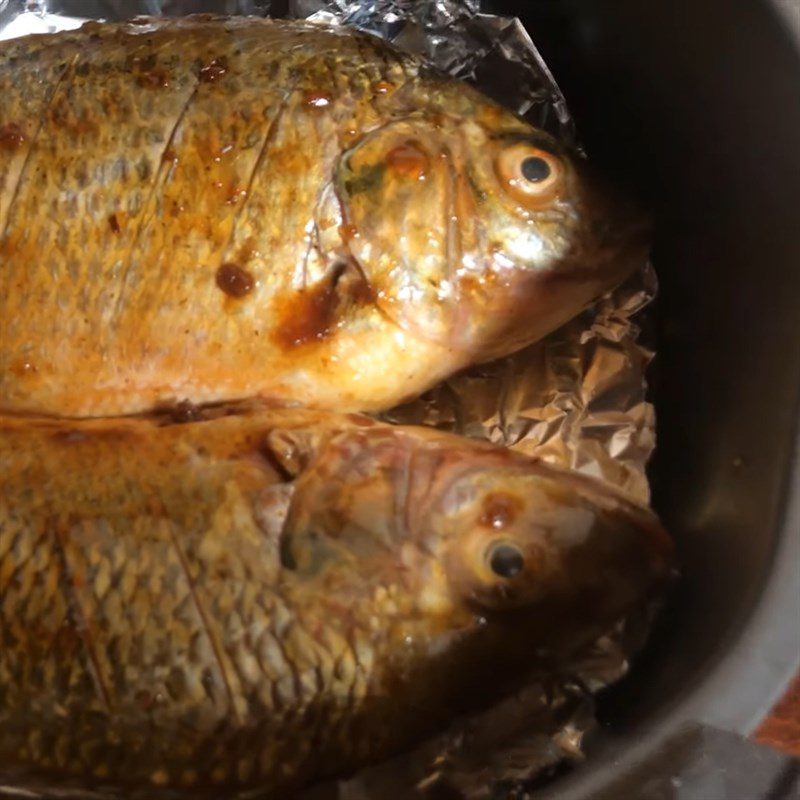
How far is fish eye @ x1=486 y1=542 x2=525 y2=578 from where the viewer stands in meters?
1.16

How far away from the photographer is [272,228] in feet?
4.49

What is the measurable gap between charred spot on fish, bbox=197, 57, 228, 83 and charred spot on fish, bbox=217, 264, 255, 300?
317 millimetres

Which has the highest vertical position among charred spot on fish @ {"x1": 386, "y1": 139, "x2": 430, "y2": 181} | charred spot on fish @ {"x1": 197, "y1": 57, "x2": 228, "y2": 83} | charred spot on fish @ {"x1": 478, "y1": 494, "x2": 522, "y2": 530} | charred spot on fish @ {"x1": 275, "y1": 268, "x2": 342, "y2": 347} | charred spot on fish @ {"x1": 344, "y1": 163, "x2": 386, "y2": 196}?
charred spot on fish @ {"x1": 197, "y1": 57, "x2": 228, "y2": 83}

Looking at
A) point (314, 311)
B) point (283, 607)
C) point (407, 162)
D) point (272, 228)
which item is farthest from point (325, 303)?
point (283, 607)

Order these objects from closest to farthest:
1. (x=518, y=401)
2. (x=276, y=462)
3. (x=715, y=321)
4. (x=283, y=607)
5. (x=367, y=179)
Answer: (x=283, y=607) < (x=276, y=462) < (x=367, y=179) < (x=715, y=321) < (x=518, y=401)

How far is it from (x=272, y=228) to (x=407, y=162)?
0.24 metres

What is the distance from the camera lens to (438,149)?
4.55ft

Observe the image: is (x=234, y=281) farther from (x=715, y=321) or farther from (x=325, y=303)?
(x=715, y=321)

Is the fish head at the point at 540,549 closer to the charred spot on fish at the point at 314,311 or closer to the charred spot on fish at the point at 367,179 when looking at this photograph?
the charred spot on fish at the point at 314,311

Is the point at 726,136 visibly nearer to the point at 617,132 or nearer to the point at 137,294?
the point at 617,132

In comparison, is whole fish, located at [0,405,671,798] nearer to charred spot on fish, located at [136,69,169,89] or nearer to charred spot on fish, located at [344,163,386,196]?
charred spot on fish, located at [344,163,386,196]

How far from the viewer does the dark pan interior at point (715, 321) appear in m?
1.13

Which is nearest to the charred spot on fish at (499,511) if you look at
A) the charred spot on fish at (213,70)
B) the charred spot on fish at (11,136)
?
the charred spot on fish at (213,70)

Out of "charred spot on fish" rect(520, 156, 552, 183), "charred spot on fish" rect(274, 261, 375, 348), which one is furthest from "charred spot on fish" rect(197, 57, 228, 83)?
"charred spot on fish" rect(520, 156, 552, 183)
